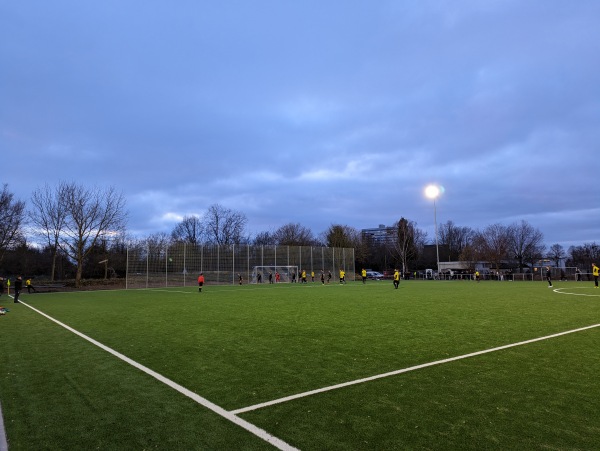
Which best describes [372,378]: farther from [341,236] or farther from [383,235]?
[383,235]

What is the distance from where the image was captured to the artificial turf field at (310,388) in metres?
3.84

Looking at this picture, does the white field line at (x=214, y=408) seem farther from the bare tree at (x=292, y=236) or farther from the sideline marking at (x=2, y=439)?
the bare tree at (x=292, y=236)

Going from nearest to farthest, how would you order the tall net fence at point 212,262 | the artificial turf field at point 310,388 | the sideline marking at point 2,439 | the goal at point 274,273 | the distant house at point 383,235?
the sideline marking at point 2,439
the artificial turf field at point 310,388
the tall net fence at point 212,262
the goal at point 274,273
the distant house at point 383,235

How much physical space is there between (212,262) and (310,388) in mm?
38059

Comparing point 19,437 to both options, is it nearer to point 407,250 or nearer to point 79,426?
point 79,426

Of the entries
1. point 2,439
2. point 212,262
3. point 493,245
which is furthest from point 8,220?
point 493,245

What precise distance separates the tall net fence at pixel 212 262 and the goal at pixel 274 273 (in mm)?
252

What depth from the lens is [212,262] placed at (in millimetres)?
42031

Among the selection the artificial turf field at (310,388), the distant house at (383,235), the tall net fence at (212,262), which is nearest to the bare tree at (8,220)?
the tall net fence at (212,262)

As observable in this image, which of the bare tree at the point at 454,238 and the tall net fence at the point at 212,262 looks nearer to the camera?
the tall net fence at the point at 212,262

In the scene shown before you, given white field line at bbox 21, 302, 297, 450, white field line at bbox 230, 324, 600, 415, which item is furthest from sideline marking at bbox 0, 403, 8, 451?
white field line at bbox 230, 324, 600, 415

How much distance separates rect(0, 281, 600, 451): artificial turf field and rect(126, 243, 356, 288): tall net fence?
95.2ft

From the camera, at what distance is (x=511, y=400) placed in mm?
4742

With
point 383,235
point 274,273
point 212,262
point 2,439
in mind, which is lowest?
point 2,439
